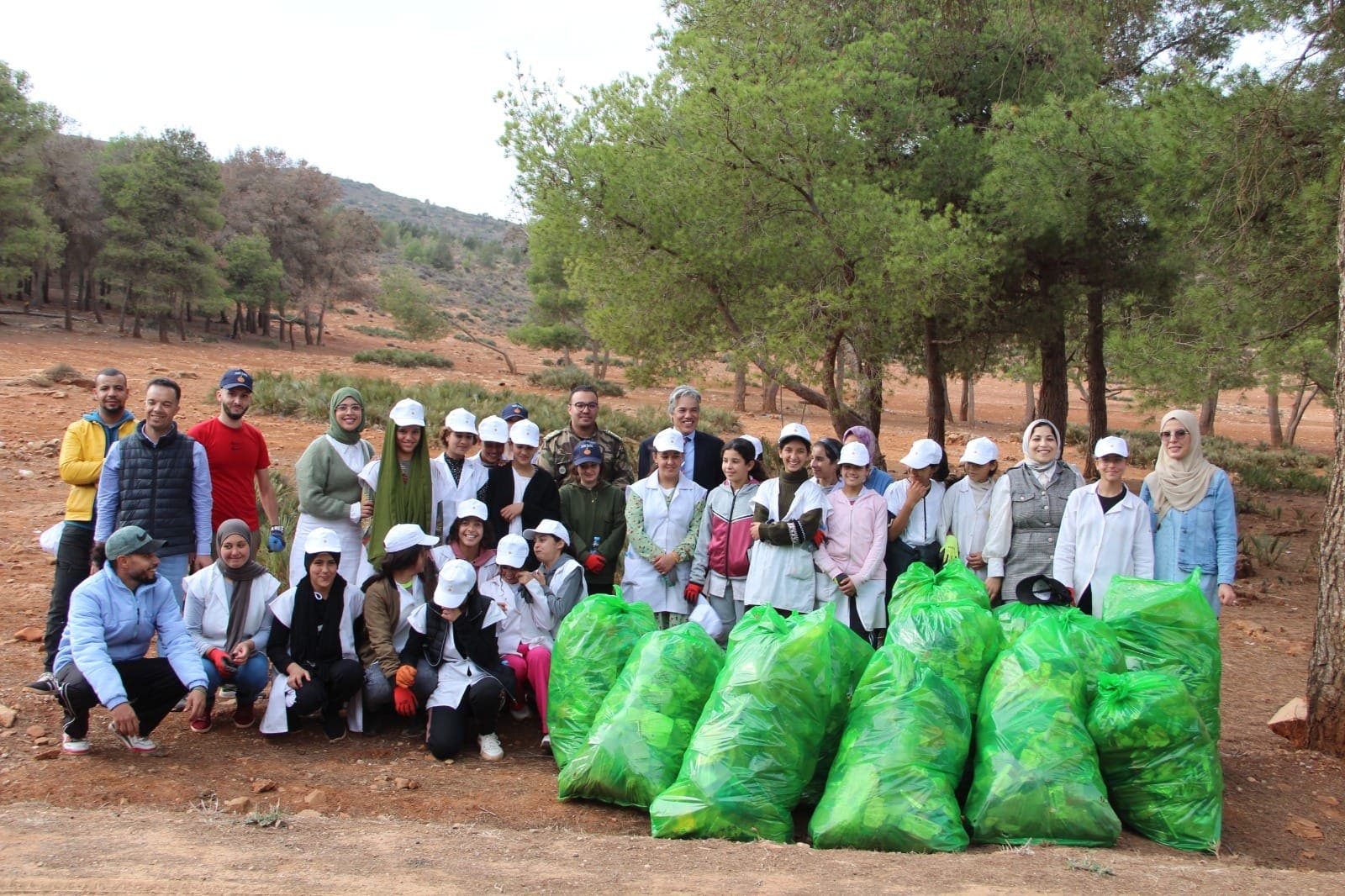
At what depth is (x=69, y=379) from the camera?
16.7 m

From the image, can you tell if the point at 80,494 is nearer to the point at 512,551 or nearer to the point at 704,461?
the point at 512,551

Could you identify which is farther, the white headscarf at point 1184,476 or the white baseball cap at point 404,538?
the white headscarf at point 1184,476

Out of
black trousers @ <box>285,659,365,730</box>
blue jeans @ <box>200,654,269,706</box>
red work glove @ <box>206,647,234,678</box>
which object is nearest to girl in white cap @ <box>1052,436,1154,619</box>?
black trousers @ <box>285,659,365,730</box>

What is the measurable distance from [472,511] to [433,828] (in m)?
1.93

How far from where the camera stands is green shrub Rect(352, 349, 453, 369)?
32750mm

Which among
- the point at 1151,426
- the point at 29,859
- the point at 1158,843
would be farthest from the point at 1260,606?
the point at 1151,426

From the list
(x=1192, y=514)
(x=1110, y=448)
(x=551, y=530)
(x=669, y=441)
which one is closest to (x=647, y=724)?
(x=551, y=530)

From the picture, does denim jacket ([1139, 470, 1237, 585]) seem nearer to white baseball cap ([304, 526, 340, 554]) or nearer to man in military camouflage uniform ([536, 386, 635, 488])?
man in military camouflage uniform ([536, 386, 635, 488])

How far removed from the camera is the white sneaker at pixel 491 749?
496 centimetres

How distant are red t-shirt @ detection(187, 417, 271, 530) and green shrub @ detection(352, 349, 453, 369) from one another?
2741cm

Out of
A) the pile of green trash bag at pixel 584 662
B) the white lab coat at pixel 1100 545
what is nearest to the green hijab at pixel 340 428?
the pile of green trash bag at pixel 584 662

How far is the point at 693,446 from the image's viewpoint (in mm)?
6227

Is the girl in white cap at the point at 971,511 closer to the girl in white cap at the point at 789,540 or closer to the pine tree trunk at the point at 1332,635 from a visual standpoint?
the girl in white cap at the point at 789,540

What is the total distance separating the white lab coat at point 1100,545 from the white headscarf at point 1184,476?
0.29 metres
